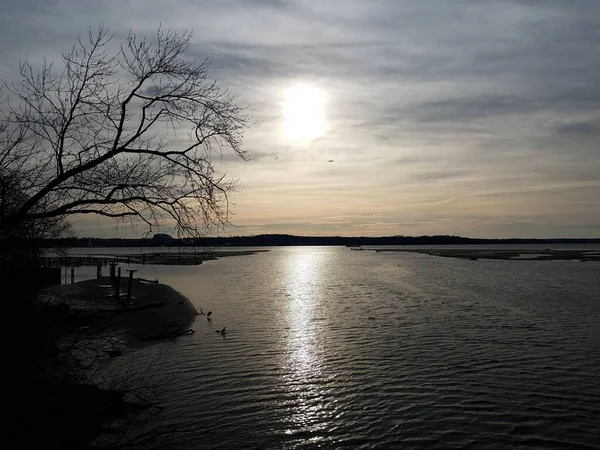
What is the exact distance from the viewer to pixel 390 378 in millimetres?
15266

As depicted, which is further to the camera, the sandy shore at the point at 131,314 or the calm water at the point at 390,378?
the sandy shore at the point at 131,314

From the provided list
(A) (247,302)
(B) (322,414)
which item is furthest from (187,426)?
(A) (247,302)

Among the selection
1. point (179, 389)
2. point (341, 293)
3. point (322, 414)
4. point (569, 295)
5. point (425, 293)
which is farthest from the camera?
point (341, 293)

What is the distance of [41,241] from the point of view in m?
11.3

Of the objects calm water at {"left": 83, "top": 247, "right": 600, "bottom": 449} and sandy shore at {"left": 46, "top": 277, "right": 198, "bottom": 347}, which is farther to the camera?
sandy shore at {"left": 46, "top": 277, "right": 198, "bottom": 347}

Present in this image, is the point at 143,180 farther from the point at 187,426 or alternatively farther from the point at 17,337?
the point at 17,337

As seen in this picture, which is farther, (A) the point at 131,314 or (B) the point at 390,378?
(A) the point at 131,314

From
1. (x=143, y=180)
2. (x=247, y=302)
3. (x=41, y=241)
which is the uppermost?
(x=143, y=180)

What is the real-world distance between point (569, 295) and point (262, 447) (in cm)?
3263

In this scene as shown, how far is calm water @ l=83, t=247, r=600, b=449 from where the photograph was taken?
436 inches

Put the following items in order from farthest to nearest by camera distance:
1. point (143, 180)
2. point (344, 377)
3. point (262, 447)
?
1. point (344, 377)
2. point (262, 447)
3. point (143, 180)

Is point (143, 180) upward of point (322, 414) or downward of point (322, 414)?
upward

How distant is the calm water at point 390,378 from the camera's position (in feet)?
36.3

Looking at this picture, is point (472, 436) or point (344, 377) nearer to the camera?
point (472, 436)
